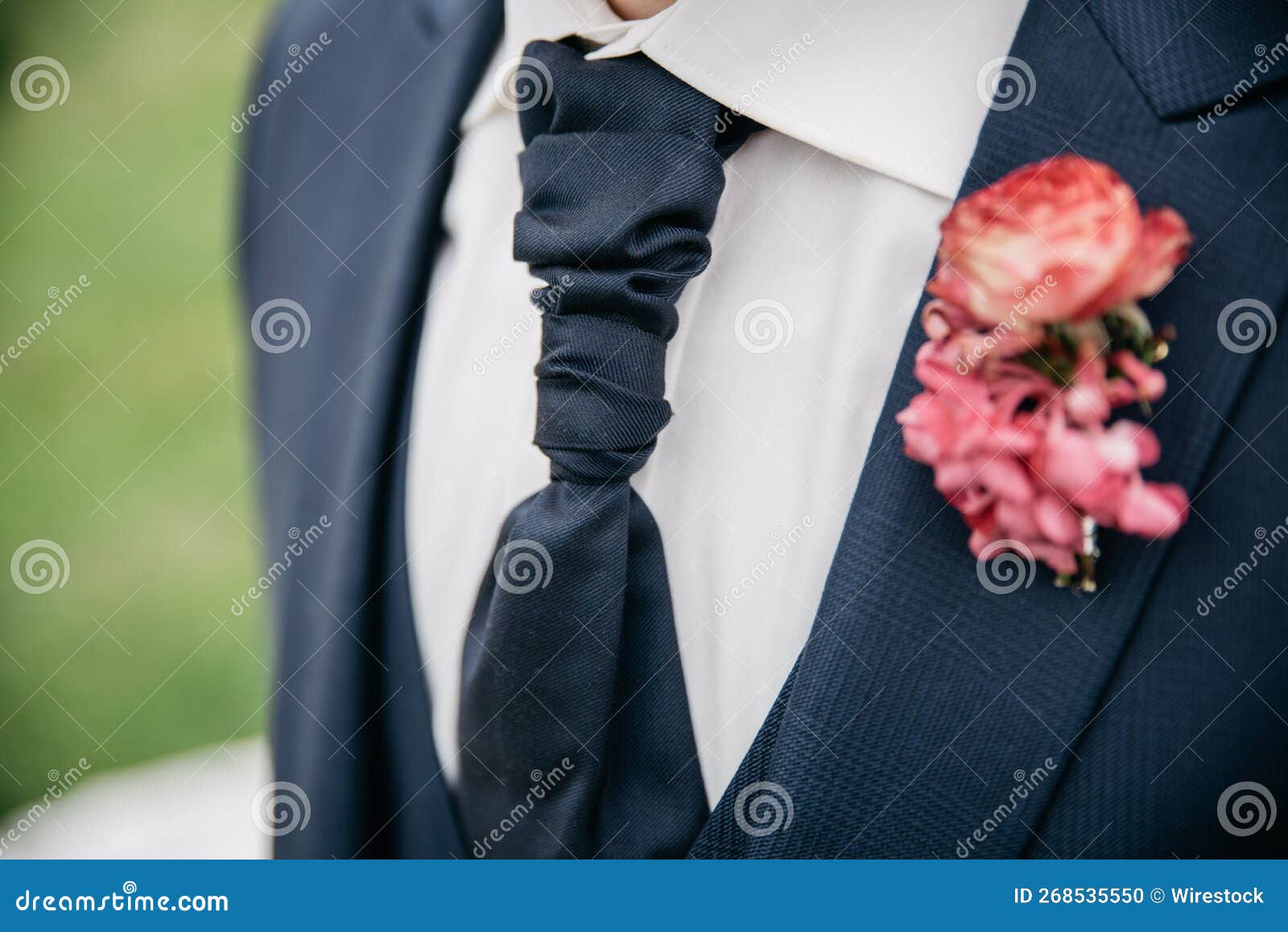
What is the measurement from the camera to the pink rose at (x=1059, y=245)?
57 cm

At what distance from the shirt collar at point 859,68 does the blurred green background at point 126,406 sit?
1.25m

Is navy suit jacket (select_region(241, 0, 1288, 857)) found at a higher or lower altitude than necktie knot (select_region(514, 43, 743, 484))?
lower

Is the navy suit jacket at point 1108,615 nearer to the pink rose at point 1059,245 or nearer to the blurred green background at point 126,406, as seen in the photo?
the pink rose at point 1059,245

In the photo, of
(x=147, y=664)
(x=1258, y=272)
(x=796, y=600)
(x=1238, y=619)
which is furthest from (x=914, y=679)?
A: (x=147, y=664)

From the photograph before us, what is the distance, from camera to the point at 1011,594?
2.24 feet

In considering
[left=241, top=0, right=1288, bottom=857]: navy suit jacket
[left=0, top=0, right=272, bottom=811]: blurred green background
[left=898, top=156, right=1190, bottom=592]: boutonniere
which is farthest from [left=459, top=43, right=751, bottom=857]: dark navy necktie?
[left=0, top=0, right=272, bottom=811]: blurred green background

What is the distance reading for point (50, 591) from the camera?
68.4 inches

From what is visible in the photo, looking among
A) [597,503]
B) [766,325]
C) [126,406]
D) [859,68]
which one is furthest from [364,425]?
[126,406]

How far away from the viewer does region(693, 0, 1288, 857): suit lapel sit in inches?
25.3

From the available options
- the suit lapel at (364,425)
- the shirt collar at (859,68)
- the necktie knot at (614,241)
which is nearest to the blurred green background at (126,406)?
the suit lapel at (364,425)

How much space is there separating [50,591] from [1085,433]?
71.4 inches

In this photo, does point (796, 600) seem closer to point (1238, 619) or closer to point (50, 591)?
point (1238, 619)

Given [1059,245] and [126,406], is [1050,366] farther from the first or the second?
[126,406]

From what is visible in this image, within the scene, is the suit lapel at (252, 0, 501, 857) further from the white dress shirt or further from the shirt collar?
the shirt collar
